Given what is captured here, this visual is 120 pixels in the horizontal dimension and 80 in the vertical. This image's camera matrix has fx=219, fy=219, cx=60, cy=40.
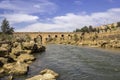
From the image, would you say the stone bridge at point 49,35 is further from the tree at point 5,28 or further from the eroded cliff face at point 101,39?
the tree at point 5,28

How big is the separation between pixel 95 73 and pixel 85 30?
5634 inches

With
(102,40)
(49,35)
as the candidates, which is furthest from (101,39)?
(49,35)

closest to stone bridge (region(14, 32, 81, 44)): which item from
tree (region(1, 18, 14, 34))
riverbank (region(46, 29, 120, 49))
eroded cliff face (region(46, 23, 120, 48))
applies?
eroded cliff face (region(46, 23, 120, 48))

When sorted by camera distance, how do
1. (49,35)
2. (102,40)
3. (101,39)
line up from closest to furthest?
1. (102,40)
2. (101,39)
3. (49,35)

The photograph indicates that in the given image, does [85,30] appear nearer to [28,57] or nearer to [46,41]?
[46,41]

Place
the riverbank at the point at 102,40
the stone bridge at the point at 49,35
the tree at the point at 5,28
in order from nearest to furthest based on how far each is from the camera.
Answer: the riverbank at the point at 102,40, the tree at the point at 5,28, the stone bridge at the point at 49,35

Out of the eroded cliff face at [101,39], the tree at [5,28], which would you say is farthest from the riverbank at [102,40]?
the tree at [5,28]

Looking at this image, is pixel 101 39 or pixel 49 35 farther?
pixel 49 35

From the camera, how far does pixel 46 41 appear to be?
155000mm

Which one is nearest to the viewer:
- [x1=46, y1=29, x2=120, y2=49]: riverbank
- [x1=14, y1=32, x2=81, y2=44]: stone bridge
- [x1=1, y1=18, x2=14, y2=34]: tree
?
[x1=46, y1=29, x2=120, y2=49]: riverbank

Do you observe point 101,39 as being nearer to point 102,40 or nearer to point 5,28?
point 102,40

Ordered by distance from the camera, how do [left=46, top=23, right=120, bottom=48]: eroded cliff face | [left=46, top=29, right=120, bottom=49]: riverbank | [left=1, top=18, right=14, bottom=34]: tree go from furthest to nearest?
[left=1, top=18, right=14, bottom=34]: tree
[left=46, top=23, right=120, bottom=48]: eroded cliff face
[left=46, top=29, right=120, bottom=49]: riverbank

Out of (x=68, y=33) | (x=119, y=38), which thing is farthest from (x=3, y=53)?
(x=68, y=33)

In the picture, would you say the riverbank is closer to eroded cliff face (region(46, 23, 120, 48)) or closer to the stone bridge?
eroded cliff face (region(46, 23, 120, 48))
